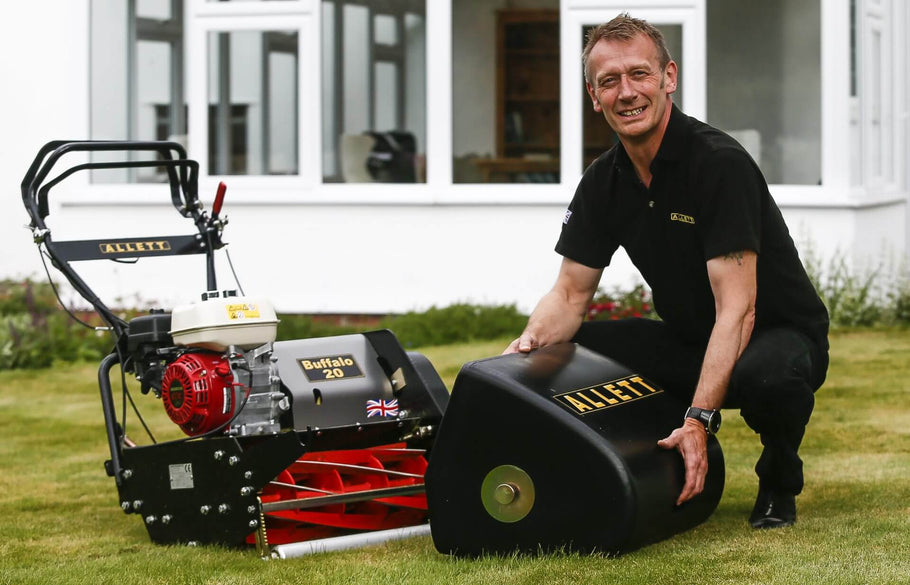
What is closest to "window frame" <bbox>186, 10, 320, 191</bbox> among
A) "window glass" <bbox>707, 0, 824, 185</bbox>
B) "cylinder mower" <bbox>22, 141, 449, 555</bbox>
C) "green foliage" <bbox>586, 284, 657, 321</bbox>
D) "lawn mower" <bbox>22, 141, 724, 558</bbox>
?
"green foliage" <bbox>586, 284, 657, 321</bbox>

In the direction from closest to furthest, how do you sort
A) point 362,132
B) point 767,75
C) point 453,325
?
point 453,325
point 362,132
point 767,75

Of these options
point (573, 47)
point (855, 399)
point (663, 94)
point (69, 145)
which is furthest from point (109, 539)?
point (573, 47)

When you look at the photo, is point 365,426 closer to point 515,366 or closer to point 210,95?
point 515,366

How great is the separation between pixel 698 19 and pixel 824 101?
102 centimetres

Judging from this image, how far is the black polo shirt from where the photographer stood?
3631 millimetres

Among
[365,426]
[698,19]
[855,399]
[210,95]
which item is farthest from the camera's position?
[210,95]

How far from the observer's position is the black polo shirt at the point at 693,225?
3.63 m

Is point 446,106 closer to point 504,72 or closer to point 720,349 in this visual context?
point 504,72

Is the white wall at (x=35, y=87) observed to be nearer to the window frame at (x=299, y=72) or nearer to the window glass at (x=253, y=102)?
the window frame at (x=299, y=72)

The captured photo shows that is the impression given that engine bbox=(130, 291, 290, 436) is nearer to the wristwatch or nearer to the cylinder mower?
the cylinder mower

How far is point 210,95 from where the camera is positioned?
10.5 metres

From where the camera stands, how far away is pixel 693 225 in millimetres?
3742

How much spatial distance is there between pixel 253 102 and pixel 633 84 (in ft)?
24.6

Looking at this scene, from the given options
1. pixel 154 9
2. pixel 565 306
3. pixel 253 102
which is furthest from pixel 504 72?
pixel 565 306
